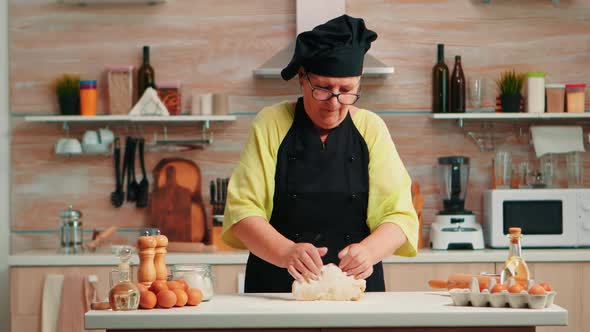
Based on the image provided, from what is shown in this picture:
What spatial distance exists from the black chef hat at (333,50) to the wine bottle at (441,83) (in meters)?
2.28

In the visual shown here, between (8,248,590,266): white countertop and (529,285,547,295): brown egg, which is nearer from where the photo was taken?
(529,285,547,295): brown egg

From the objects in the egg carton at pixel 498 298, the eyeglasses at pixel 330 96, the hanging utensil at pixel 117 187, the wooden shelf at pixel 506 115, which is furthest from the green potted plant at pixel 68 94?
the egg carton at pixel 498 298

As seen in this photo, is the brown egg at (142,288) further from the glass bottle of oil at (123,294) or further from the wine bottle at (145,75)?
the wine bottle at (145,75)

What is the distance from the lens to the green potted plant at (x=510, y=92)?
466 centimetres

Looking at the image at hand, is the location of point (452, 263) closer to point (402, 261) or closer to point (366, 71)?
point (402, 261)

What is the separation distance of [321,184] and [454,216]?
2055 mm

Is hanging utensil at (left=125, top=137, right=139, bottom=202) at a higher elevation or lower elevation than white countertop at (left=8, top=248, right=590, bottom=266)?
higher

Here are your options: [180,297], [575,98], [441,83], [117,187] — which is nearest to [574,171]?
[575,98]

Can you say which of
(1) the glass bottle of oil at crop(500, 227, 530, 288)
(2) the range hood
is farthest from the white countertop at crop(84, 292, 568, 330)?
(2) the range hood

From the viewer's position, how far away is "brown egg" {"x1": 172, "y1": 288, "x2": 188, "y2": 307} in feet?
7.07

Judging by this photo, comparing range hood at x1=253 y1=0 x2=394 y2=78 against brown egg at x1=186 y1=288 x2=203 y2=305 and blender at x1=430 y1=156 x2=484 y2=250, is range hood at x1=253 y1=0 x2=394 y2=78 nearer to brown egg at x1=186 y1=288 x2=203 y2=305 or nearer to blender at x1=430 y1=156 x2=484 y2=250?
blender at x1=430 y1=156 x2=484 y2=250

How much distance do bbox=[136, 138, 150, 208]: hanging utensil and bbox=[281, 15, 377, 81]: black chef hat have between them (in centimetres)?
241

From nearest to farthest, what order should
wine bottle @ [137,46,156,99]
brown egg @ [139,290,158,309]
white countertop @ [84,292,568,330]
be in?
1. white countertop @ [84,292,568,330]
2. brown egg @ [139,290,158,309]
3. wine bottle @ [137,46,156,99]

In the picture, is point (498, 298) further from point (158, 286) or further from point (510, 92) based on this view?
point (510, 92)
